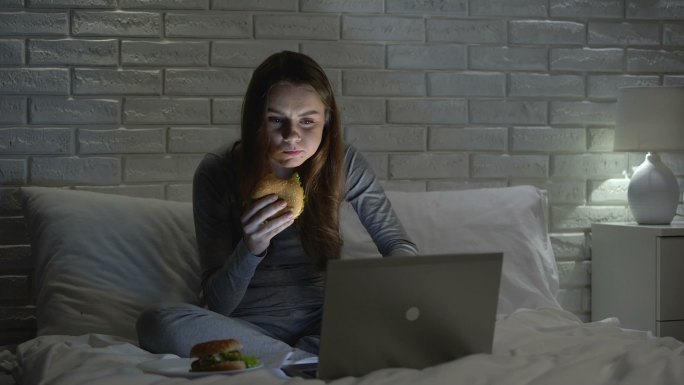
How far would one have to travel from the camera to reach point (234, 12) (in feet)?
9.63

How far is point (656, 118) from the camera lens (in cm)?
296

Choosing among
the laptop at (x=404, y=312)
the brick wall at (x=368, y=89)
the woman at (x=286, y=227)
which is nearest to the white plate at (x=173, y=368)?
the laptop at (x=404, y=312)

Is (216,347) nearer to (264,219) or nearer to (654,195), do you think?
(264,219)

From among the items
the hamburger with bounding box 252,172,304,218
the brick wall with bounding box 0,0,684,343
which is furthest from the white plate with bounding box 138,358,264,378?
the brick wall with bounding box 0,0,684,343

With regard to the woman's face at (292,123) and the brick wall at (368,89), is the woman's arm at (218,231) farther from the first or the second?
the brick wall at (368,89)

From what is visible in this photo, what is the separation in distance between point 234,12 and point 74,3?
533 mm

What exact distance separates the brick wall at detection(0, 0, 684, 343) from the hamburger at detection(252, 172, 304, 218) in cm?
111

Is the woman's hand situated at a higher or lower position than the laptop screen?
higher

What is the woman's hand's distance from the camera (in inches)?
72.3

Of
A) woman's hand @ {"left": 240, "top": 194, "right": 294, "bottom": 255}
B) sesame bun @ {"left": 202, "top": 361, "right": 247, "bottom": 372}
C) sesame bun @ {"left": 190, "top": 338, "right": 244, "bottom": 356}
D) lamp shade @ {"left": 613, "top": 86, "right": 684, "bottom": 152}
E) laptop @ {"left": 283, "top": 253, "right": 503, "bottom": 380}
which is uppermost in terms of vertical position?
lamp shade @ {"left": 613, "top": 86, "right": 684, "bottom": 152}

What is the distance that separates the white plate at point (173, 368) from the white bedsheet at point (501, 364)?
2 centimetres

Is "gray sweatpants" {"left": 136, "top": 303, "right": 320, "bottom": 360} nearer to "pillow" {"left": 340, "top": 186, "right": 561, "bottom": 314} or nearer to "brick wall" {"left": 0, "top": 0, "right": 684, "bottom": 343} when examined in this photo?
"pillow" {"left": 340, "top": 186, "right": 561, "bottom": 314}

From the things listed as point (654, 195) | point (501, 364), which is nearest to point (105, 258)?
point (501, 364)

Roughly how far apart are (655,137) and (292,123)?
5.01ft
